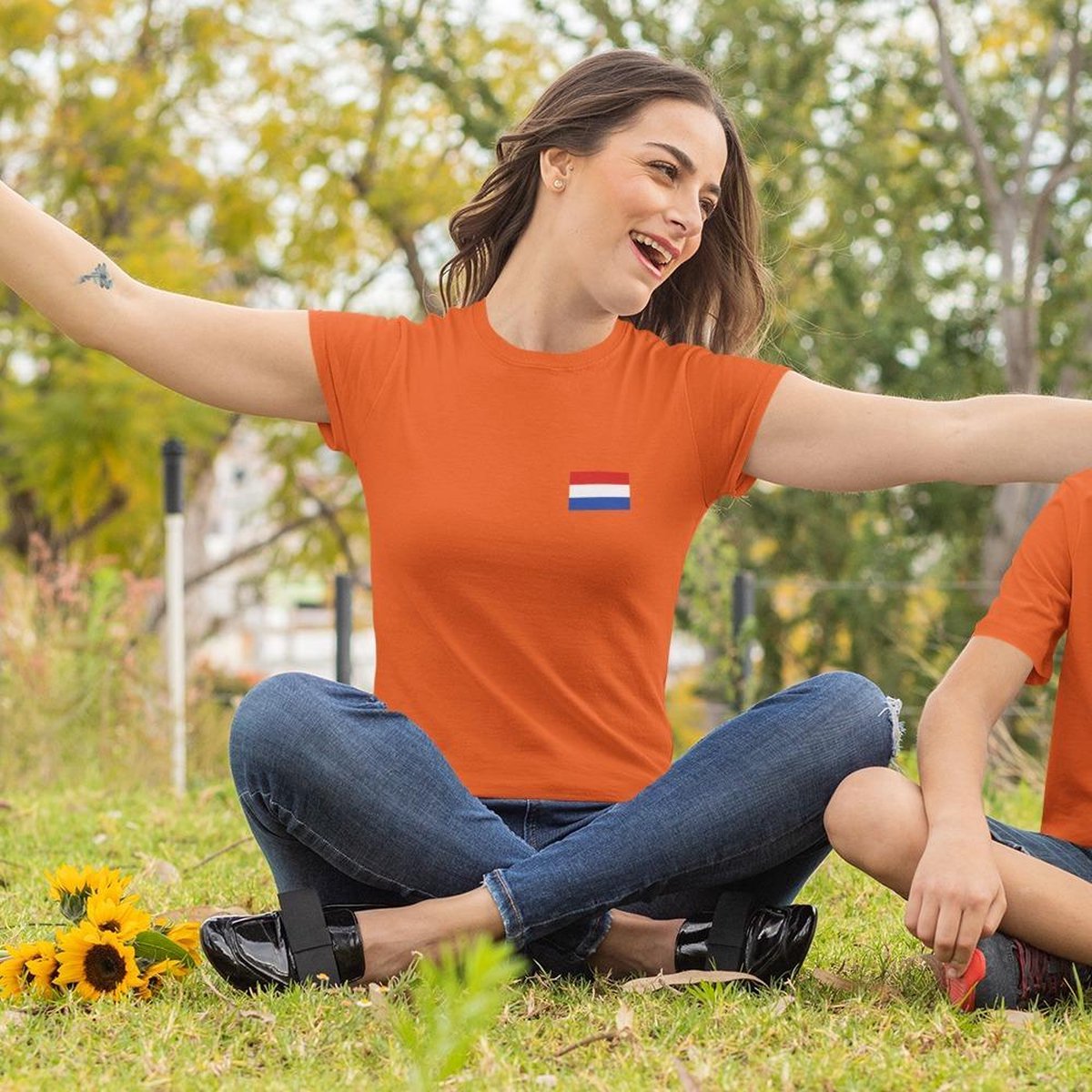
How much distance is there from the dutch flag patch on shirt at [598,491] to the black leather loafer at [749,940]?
668 millimetres

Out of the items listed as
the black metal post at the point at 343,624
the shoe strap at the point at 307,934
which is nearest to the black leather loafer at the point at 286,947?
the shoe strap at the point at 307,934

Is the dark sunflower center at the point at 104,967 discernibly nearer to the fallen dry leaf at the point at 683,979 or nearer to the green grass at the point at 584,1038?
the green grass at the point at 584,1038

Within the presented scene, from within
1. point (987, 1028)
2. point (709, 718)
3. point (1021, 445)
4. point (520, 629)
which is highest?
point (1021, 445)

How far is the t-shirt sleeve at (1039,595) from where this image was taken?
247 cm

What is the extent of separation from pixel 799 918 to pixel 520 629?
0.65m

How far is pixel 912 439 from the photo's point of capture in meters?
2.55

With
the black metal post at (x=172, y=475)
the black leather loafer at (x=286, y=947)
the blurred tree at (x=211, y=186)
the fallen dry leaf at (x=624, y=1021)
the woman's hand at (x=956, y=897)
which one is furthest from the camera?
the blurred tree at (x=211, y=186)

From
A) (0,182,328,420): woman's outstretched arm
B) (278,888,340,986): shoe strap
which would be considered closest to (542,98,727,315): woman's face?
(0,182,328,420): woman's outstretched arm

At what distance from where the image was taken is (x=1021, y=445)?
2.52 m

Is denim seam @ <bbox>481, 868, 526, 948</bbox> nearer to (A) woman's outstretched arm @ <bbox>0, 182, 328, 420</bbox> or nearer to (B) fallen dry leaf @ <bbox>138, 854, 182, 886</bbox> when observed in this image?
(A) woman's outstretched arm @ <bbox>0, 182, 328, 420</bbox>

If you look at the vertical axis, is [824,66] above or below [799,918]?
above

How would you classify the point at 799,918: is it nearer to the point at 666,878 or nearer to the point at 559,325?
the point at 666,878

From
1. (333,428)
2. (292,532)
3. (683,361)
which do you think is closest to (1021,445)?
(683,361)

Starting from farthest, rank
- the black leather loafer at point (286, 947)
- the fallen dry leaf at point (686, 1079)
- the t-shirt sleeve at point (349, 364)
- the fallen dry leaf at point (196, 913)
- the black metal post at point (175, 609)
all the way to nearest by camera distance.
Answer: the black metal post at point (175, 609)
the fallen dry leaf at point (196, 913)
the t-shirt sleeve at point (349, 364)
the black leather loafer at point (286, 947)
the fallen dry leaf at point (686, 1079)
